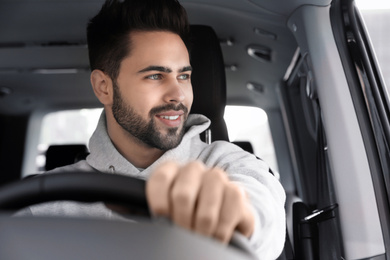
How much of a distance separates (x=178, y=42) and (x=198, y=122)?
28 centimetres

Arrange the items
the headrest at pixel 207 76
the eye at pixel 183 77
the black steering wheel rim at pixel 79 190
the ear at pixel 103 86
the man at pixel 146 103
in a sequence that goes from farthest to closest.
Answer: the headrest at pixel 207 76, the ear at pixel 103 86, the eye at pixel 183 77, the man at pixel 146 103, the black steering wheel rim at pixel 79 190

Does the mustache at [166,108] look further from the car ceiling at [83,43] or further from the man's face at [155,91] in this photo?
the car ceiling at [83,43]

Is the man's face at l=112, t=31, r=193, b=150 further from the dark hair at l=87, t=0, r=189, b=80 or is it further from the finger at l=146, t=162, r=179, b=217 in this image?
the finger at l=146, t=162, r=179, b=217

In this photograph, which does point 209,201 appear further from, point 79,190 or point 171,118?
point 171,118

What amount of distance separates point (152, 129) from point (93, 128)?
5.35ft

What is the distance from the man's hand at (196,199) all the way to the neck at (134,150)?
3.52 feet

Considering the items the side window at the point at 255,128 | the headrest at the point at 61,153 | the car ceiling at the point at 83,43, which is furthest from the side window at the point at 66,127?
the side window at the point at 255,128

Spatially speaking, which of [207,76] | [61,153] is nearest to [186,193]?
[207,76]

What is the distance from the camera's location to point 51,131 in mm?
4172

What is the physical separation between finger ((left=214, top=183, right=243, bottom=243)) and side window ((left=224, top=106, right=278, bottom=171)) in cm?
235

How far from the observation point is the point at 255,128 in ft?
10.5

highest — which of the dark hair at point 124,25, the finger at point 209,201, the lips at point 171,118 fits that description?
the dark hair at point 124,25

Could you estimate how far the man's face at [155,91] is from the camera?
5.47 feet

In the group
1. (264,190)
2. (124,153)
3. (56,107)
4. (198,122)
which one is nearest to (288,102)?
(198,122)
